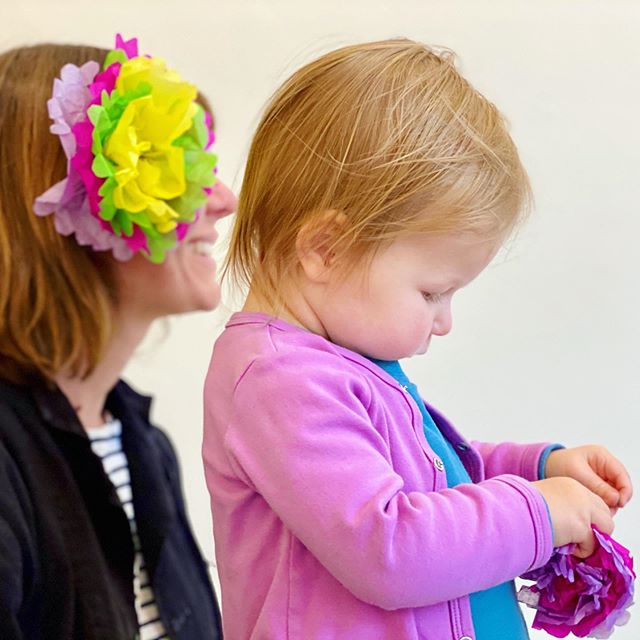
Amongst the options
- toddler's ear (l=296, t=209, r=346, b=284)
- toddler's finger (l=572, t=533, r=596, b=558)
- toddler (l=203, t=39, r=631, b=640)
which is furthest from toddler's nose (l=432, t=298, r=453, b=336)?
toddler's finger (l=572, t=533, r=596, b=558)

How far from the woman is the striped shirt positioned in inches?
2.0

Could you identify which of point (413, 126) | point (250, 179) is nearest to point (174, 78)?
point (250, 179)

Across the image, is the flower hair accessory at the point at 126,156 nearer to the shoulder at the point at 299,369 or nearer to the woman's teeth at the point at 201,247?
the woman's teeth at the point at 201,247

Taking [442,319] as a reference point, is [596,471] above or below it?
below

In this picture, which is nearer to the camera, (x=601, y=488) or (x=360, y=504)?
(x=360, y=504)

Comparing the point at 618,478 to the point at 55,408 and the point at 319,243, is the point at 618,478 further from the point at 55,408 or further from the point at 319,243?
the point at 55,408

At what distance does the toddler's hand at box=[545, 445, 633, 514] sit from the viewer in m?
0.80

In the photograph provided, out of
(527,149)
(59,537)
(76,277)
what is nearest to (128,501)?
(59,537)

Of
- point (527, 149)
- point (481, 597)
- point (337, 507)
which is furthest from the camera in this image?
point (527, 149)

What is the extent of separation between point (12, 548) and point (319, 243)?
0.37 meters

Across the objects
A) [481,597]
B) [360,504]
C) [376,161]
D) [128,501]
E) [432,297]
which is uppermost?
[376,161]

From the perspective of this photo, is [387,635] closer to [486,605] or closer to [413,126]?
[486,605]

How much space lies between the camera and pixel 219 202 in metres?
0.90

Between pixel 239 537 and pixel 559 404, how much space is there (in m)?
0.92
